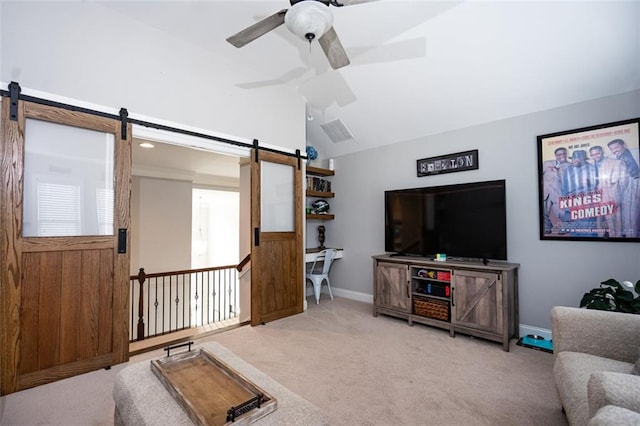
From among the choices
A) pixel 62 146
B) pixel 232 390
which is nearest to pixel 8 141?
pixel 62 146

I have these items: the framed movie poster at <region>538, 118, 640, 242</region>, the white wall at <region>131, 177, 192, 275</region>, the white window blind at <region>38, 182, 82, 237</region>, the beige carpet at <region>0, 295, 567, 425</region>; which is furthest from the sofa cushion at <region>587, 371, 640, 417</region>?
the white wall at <region>131, 177, 192, 275</region>

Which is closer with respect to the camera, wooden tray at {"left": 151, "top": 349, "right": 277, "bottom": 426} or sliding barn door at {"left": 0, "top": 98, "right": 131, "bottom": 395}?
wooden tray at {"left": 151, "top": 349, "right": 277, "bottom": 426}

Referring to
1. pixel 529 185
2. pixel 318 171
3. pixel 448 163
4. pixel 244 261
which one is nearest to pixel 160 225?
pixel 244 261

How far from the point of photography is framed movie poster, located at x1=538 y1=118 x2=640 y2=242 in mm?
2793

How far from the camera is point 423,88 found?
366cm

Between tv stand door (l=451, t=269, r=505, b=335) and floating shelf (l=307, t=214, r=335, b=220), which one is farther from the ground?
floating shelf (l=307, t=214, r=335, b=220)

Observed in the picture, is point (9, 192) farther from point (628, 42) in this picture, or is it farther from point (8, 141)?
point (628, 42)

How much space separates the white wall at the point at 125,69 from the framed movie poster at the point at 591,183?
340 centimetres

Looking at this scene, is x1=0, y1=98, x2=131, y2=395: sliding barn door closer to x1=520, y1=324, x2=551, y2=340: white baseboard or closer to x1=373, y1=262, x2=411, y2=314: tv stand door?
x1=373, y1=262, x2=411, y2=314: tv stand door

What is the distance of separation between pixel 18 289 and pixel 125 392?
1568 mm

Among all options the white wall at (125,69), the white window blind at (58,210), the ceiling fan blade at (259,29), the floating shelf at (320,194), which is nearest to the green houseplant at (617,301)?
the ceiling fan blade at (259,29)

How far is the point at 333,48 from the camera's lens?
2.36 meters

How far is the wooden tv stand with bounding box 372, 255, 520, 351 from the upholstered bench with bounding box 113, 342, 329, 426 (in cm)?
256

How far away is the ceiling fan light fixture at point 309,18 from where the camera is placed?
6.19 feet
